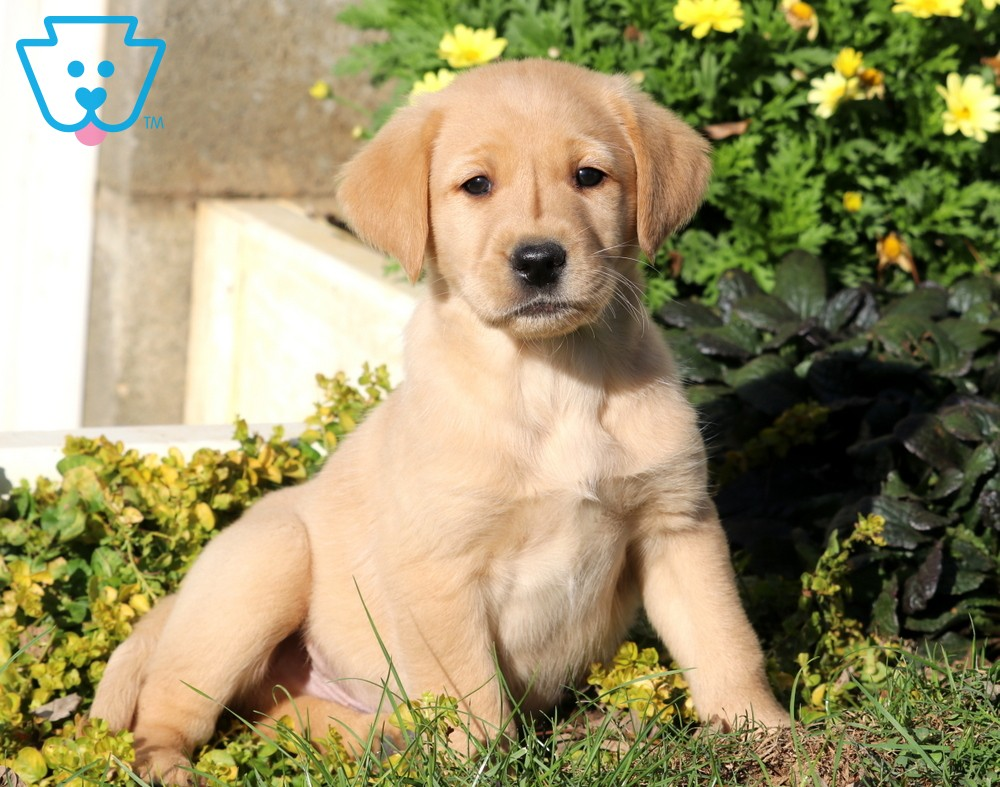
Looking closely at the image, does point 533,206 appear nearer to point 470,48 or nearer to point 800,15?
point 470,48

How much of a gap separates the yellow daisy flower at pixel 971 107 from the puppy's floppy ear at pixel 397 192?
8.65ft

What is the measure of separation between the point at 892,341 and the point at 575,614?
6.51 ft

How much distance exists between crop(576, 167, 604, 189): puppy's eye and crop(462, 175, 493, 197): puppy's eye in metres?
0.21

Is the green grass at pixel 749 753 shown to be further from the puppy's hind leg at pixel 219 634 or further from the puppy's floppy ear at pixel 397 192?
the puppy's floppy ear at pixel 397 192

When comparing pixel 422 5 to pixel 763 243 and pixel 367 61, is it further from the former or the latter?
pixel 763 243

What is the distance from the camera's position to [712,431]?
4.38m

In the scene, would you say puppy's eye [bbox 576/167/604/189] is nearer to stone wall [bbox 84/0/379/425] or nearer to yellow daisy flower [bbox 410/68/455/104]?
yellow daisy flower [bbox 410/68/455/104]

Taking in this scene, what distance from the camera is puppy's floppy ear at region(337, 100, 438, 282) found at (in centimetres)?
293

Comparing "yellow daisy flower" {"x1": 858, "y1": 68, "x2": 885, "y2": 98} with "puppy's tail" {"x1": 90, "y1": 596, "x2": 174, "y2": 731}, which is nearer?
"puppy's tail" {"x1": 90, "y1": 596, "x2": 174, "y2": 731}

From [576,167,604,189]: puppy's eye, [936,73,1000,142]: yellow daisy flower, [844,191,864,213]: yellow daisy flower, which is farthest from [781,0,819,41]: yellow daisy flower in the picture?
[576,167,604,189]: puppy's eye

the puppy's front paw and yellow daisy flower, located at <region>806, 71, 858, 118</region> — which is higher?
yellow daisy flower, located at <region>806, 71, 858, 118</region>

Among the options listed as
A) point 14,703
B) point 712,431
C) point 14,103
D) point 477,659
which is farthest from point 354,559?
point 14,103

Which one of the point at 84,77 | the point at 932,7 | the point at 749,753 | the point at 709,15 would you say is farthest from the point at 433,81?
the point at 749,753

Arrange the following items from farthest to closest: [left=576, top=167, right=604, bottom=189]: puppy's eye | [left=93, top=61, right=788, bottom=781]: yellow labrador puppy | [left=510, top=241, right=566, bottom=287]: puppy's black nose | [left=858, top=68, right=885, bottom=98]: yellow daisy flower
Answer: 1. [left=858, top=68, right=885, bottom=98]: yellow daisy flower
2. [left=576, top=167, right=604, bottom=189]: puppy's eye
3. [left=93, top=61, right=788, bottom=781]: yellow labrador puppy
4. [left=510, top=241, right=566, bottom=287]: puppy's black nose
